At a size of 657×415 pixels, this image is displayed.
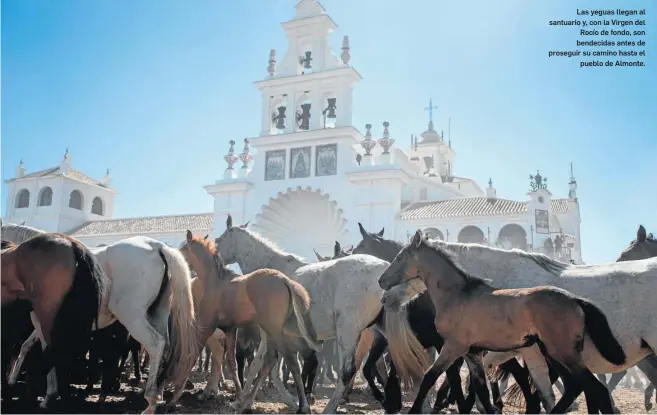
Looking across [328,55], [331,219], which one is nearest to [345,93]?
[328,55]

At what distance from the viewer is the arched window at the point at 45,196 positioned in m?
46.2

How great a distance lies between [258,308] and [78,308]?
214 centimetres

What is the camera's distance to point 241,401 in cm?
735

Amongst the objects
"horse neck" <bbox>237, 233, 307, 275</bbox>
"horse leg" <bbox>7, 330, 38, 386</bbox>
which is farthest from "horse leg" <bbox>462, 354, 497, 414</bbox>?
"horse leg" <bbox>7, 330, 38, 386</bbox>

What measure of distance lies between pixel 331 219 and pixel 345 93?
7874 mm

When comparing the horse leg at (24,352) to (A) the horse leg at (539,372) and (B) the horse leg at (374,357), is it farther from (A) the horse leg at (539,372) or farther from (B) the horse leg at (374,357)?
(A) the horse leg at (539,372)

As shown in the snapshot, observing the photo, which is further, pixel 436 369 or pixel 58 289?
pixel 58 289

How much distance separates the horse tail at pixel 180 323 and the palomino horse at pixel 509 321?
264 cm

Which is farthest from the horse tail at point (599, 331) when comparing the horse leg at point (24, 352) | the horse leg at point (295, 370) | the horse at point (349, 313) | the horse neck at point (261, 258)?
the horse leg at point (24, 352)

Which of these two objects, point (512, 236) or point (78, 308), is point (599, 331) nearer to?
point (78, 308)

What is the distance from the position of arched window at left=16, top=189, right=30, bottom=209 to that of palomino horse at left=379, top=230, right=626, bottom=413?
157 ft

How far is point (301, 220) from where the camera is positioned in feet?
117

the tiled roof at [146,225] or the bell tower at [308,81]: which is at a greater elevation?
the bell tower at [308,81]

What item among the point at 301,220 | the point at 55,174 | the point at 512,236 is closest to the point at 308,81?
the point at 301,220
